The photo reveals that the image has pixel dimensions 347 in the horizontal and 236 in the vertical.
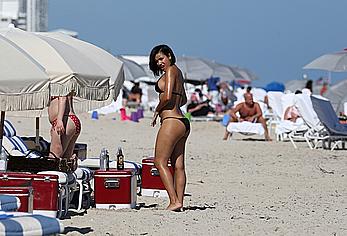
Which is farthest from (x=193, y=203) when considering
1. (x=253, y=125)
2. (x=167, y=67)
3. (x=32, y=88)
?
(x=253, y=125)

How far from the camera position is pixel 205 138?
73.4 feet

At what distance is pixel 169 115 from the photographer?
8.88 metres

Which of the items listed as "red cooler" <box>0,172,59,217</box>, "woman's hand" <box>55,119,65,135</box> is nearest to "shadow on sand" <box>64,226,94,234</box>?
"red cooler" <box>0,172,59,217</box>

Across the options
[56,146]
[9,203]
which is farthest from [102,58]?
[9,203]

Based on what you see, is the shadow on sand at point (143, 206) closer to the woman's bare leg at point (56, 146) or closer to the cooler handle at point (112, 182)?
the cooler handle at point (112, 182)

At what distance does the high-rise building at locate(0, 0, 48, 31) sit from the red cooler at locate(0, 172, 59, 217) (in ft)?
87.9

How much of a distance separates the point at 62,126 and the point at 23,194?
6.88 feet

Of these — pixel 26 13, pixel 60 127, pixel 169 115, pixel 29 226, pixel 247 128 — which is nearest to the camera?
pixel 29 226

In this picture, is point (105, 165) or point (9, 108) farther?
point (105, 165)

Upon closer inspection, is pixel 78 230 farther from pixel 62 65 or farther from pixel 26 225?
pixel 62 65

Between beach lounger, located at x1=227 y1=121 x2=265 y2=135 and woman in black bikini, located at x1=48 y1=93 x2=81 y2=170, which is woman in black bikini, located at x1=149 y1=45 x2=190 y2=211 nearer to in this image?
woman in black bikini, located at x1=48 y1=93 x2=81 y2=170

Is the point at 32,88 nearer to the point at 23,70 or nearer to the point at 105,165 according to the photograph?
the point at 23,70

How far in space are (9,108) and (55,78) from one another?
1726mm

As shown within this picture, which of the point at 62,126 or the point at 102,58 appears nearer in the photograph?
the point at 62,126
